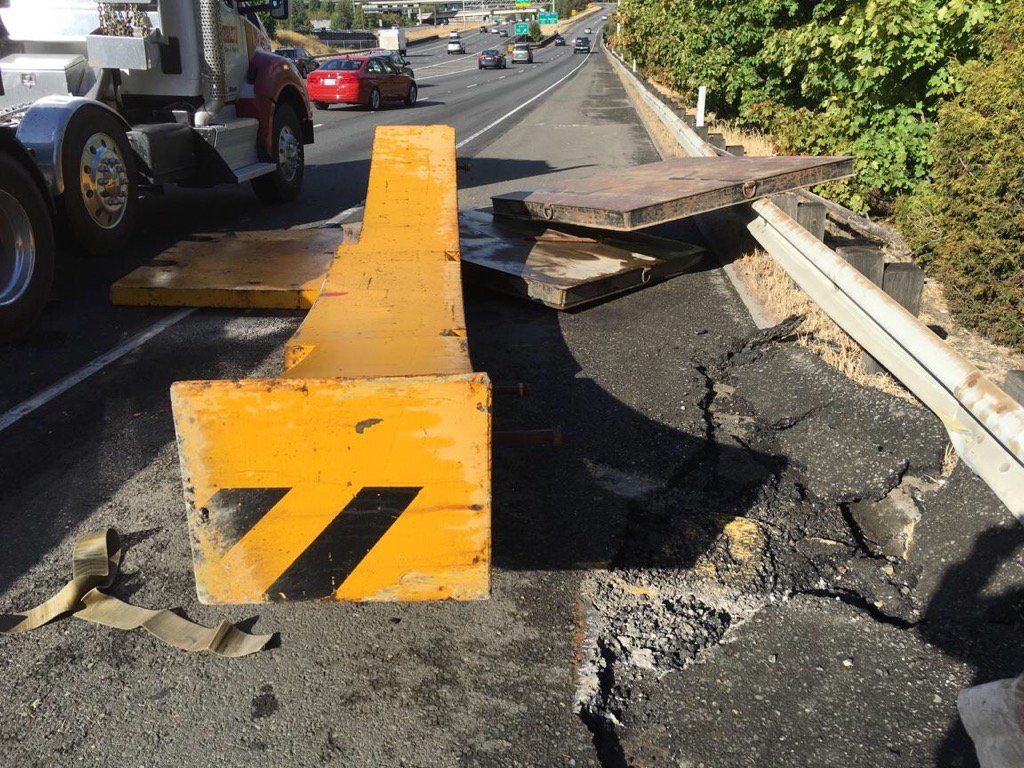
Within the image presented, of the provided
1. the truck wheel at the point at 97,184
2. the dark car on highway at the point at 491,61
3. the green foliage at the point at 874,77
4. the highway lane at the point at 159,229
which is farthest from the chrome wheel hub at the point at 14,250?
the dark car on highway at the point at 491,61

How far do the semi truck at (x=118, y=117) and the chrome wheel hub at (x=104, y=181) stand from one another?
0.04 feet

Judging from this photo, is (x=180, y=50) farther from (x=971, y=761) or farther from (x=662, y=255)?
(x=971, y=761)

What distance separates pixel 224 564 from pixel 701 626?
1617mm

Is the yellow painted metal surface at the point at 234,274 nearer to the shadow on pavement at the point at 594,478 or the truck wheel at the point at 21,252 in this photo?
the truck wheel at the point at 21,252

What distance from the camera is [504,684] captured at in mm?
2840

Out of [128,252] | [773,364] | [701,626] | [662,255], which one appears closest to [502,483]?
[701,626]

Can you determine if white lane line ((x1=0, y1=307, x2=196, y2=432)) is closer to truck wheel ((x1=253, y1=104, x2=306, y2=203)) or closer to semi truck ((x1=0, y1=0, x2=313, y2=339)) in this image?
semi truck ((x1=0, y1=0, x2=313, y2=339))

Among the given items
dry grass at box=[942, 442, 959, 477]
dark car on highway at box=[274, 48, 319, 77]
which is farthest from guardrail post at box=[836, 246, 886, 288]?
dark car on highway at box=[274, 48, 319, 77]

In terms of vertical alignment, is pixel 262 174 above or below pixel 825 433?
above

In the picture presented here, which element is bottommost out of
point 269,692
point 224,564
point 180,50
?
point 269,692

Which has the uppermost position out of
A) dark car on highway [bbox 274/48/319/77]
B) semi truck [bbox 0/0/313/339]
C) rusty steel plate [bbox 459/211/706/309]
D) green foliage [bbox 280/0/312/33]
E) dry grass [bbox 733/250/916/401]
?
green foliage [bbox 280/0/312/33]

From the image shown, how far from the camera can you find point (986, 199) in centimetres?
588

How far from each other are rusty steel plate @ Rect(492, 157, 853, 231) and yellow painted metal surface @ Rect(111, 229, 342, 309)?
1847mm

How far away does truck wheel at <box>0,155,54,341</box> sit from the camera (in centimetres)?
586
